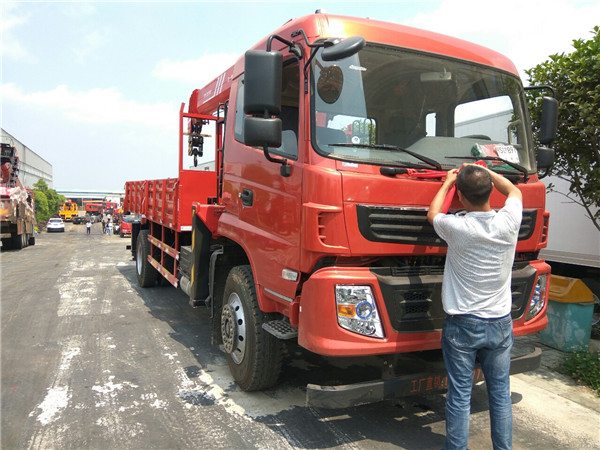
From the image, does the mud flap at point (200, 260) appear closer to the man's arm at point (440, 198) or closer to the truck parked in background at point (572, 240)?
the man's arm at point (440, 198)

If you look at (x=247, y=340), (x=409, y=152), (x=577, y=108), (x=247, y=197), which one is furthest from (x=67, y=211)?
(x=409, y=152)

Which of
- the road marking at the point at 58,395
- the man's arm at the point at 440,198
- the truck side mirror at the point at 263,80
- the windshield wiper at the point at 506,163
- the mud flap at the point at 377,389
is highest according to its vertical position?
the truck side mirror at the point at 263,80

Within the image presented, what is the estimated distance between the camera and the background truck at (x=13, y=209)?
52.6 feet

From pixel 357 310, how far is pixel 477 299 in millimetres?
707

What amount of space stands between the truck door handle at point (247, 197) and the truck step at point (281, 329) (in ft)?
3.33

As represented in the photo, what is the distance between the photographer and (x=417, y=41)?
318cm

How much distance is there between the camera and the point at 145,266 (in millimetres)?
8102

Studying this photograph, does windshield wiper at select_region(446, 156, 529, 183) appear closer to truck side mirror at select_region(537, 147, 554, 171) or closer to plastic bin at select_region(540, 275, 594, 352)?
truck side mirror at select_region(537, 147, 554, 171)

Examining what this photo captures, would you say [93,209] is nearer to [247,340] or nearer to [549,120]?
[247,340]

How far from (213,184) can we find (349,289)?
3.44 meters

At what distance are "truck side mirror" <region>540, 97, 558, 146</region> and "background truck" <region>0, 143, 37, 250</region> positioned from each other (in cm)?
1789

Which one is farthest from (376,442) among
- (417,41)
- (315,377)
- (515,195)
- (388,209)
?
(417,41)

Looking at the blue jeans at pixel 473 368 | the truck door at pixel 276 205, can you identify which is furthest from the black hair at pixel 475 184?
the truck door at pixel 276 205

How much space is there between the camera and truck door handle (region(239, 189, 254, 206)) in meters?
3.59
